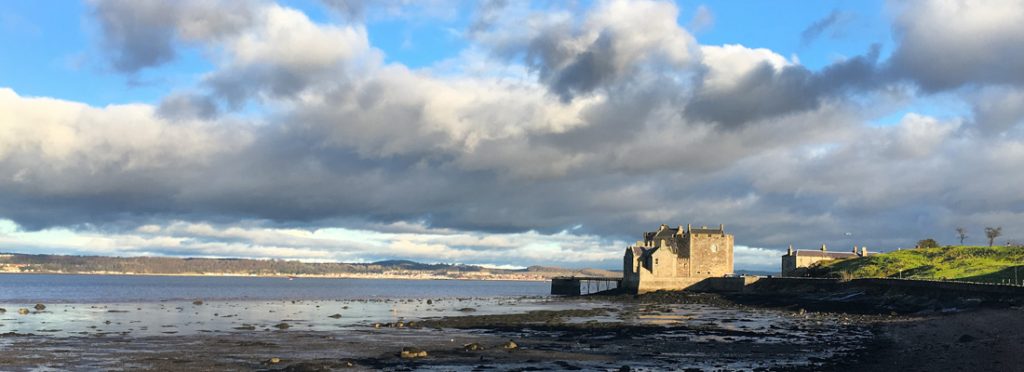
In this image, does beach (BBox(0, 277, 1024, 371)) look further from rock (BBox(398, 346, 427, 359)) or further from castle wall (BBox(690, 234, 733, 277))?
castle wall (BBox(690, 234, 733, 277))

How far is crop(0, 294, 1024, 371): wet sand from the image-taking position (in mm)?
35281

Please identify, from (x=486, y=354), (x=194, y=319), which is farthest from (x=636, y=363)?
(x=194, y=319)

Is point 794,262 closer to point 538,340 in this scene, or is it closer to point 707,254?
point 707,254

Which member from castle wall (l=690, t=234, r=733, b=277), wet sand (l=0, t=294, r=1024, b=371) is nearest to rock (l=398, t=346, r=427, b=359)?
wet sand (l=0, t=294, r=1024, b=371)

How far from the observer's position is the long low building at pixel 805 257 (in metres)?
121

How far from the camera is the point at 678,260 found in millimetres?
125500

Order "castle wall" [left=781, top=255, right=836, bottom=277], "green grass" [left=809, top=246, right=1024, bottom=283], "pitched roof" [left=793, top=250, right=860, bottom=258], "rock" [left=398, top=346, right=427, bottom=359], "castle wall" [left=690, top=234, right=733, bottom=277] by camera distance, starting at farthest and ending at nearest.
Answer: "pitched roof" [left=793, top=250, right=860, bottom=258] < "castle wall" [left=690, top=234, right=733, bottom=277] < "castle wall" [left=781, top=255, right=836, bottom=277] < "green grass" [left=809, top=246, right=1024, bottom=283] < "rock" [left=398, top=346, right=427, bottom=359]

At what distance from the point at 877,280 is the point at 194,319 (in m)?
61.9

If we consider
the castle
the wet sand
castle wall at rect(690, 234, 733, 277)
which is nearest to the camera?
the wet sand

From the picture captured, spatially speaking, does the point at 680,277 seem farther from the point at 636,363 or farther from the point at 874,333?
the point at 636,363

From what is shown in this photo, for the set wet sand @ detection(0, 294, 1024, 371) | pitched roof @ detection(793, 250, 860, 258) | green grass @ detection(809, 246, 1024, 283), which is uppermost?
pitched roof @ detection(793, 250, 860, 258)

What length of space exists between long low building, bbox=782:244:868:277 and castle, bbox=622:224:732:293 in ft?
26.3

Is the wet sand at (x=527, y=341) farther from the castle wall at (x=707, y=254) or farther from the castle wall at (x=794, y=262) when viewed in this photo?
the castle wall at (x=707, y=254)

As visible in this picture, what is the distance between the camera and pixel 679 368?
3422 cm
